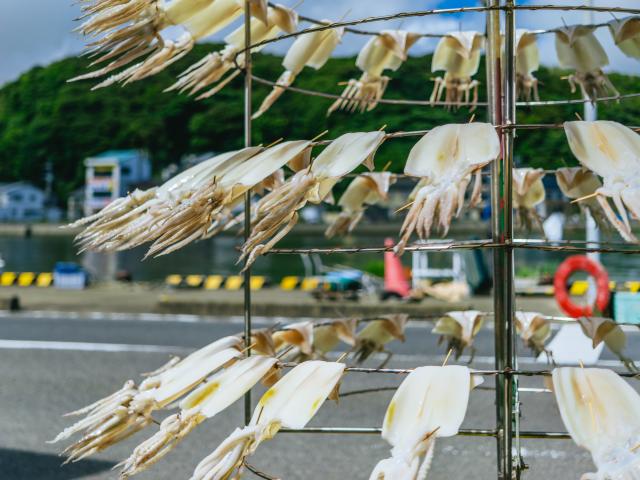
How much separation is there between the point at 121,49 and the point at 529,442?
399 centimetres

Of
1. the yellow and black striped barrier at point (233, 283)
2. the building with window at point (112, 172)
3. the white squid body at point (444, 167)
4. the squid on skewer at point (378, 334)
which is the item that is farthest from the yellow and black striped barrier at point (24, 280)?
the building with window at point (112, 172)

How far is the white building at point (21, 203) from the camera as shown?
3526 inches

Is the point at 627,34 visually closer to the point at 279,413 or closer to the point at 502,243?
the point at 502,243

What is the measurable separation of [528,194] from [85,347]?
7075 mm

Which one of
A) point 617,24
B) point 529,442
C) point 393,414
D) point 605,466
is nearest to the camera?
point 605,466

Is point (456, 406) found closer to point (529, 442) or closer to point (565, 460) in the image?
point (565, 460)

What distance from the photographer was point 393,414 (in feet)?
3.17

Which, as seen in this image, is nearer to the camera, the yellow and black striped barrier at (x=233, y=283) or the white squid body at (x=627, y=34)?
the white squid body at (x=627, y=34)

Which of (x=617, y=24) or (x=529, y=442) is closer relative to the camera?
(x=617, y=24)

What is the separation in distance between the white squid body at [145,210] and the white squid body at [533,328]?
764 mm

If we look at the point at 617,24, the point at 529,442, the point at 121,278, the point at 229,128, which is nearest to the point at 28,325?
the point at 529,442

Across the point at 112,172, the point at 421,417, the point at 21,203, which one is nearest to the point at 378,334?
the point at 421,417

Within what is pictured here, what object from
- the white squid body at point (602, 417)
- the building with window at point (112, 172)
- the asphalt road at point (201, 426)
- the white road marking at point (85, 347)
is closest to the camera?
the white squid body at point (602, 417)

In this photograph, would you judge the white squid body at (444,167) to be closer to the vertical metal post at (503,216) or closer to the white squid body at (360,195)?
the vertical metal post at (503,216)
